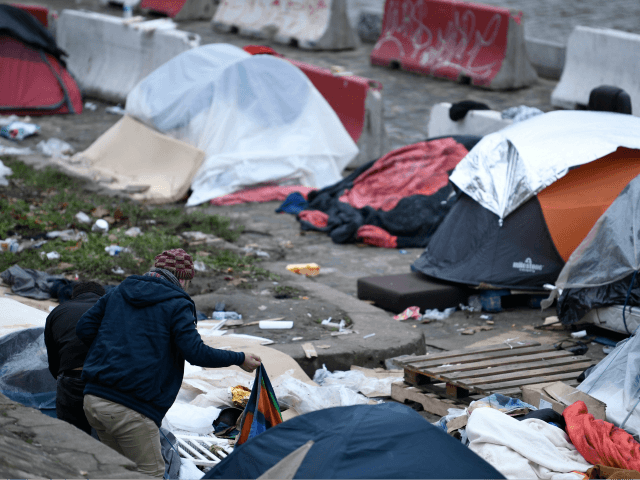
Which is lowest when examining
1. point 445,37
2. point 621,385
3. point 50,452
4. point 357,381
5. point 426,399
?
point 357,381

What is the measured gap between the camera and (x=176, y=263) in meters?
4.07

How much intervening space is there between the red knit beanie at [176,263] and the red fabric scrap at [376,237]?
589cm

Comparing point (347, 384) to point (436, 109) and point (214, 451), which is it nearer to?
point (214, 451)

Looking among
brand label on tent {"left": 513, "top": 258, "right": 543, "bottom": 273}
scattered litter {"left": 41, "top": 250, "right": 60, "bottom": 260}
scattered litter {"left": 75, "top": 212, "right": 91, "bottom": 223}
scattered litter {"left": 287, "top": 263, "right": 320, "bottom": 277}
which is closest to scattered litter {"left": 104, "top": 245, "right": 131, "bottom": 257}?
scattered litter {"left": 41, "top": 250, "right": 60, "bottom": 260}

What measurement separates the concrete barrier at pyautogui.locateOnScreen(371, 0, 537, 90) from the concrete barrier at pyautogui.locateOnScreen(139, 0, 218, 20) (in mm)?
6390

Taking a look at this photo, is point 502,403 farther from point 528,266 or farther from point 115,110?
point 115,110

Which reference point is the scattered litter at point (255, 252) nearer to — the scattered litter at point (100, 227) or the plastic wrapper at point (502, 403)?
the scattered litter at point (100, 227)

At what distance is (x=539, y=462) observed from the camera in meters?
4.10

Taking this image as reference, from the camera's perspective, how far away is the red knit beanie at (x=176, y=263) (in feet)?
13.3

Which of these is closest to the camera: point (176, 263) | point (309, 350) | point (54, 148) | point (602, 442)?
point (176, 263)

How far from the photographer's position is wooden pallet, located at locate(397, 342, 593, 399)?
18.6ft

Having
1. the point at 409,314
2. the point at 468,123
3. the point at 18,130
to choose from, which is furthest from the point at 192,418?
the point at 18,130

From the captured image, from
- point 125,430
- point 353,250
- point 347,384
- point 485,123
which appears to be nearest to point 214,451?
point 125,430

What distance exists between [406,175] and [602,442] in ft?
20.8
